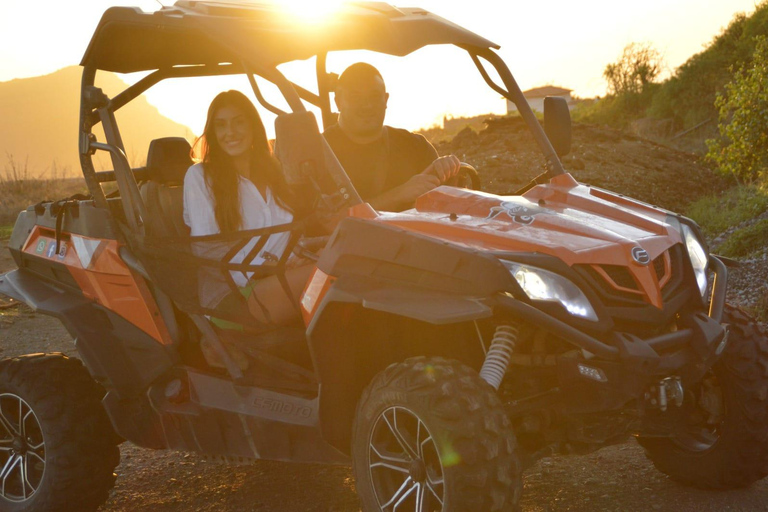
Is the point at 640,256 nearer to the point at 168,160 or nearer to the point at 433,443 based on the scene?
the point at 433,443

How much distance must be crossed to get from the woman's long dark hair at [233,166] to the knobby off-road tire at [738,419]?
6.83 feet

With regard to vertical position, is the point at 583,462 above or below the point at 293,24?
below

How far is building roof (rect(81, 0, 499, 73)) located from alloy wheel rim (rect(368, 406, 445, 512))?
1.53 metres

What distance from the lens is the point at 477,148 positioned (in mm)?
17688

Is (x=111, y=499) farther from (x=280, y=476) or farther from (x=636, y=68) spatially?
(x=636, y=68)

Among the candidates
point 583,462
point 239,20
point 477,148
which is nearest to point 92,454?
point 239,20

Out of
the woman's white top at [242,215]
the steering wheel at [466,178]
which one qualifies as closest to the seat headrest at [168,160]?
the woman's white top at [242,215]

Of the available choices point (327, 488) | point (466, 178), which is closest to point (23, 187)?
point (327, 488)

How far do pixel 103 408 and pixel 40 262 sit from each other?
0.87 metres

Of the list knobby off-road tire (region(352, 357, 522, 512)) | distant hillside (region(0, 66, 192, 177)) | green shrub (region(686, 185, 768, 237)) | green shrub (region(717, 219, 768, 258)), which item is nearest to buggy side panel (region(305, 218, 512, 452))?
knobby off-road tire (region(352, 357, 522, 512))

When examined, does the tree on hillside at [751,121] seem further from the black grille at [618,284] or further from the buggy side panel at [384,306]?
the buggy side panel at [384,306]

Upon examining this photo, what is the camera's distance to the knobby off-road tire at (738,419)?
3.50m

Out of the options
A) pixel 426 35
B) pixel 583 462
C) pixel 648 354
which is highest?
pixel 426 35

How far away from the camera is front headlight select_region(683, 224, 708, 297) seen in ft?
10.6
